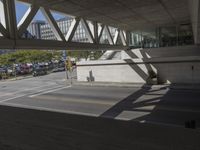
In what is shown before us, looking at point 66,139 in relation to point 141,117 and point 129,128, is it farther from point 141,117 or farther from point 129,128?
point 141,117

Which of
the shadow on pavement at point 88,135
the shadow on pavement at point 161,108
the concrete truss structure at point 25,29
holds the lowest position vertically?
the shadow on pavement at point 161,108

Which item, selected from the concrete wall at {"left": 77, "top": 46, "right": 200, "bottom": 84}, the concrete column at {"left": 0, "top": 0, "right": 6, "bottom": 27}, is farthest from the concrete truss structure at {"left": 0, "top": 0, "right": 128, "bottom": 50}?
the concrete wall at {"left": 77, "top": 46, "right": 200, "bottom": 84}

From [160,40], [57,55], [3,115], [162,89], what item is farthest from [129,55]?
[57,55]

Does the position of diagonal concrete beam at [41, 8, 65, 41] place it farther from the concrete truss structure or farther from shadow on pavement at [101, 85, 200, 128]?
shadow on pavement at [101, 85, 200, 128]


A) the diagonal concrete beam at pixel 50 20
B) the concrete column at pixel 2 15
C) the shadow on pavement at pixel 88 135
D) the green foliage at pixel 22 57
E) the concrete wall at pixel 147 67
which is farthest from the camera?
the green foliage at pixel 22 57

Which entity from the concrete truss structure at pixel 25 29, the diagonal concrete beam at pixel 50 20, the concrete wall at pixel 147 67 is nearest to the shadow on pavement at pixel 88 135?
the concrete truss structure at pixel 25 29

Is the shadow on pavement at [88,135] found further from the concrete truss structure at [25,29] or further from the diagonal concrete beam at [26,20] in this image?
the diagonal concrete beam at [26,20]

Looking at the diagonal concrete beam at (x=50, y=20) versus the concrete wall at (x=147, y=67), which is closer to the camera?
the diagonal concrete beam at (x=50, y=20)

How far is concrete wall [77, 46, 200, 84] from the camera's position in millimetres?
22125

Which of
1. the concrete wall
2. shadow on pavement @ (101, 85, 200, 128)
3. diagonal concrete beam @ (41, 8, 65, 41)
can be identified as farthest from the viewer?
the concrete wall

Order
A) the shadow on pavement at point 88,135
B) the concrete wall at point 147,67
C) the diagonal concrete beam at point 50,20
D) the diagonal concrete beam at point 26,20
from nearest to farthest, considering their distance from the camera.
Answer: the shadow on pavement at point 88,135 < the diagonal concrete beam at point 26,20 < the diagonal concrete beam at point 50,20 < the concrete wall at point 147,67

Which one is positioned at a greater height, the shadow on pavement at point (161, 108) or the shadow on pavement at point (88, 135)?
the shadow on pavement at point (88, 135)

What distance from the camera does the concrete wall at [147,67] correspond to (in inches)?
871

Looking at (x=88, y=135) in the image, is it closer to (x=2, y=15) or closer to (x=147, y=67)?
(x=2, y=15)
